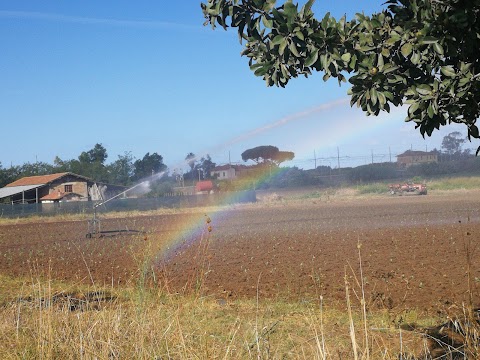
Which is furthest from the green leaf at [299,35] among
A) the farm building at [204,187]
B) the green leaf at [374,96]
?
the farm building at [204,187]

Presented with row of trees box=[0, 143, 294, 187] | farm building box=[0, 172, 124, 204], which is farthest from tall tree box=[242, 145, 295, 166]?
farm building box=[0, 172, 124, 204]

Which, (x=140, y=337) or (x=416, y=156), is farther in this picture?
(x=416, y=156)

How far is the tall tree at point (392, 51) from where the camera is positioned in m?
3.62

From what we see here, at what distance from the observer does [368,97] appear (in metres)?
3.88

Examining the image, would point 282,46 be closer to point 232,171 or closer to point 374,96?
point 374,96

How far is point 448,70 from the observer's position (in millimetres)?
3654

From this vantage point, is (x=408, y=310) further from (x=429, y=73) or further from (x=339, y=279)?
(x=429, y=73)

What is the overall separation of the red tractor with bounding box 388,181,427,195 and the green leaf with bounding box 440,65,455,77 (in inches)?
2111

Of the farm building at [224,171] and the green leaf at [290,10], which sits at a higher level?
the farm building at [224,171]

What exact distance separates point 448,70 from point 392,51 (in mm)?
408

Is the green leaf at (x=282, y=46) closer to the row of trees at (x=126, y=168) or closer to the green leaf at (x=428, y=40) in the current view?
the green leaf at (x=428, y=40)

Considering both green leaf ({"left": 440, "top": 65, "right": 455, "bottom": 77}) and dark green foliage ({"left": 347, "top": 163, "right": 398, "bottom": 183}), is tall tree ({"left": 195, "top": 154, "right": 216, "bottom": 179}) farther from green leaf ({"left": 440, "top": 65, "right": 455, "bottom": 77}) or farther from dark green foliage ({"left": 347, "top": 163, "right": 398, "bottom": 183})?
Result: green leaf ({"left": 440, "top": 65, "right": 455, "bottom": 77})

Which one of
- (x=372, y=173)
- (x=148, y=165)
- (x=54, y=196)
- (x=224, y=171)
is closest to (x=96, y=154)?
(x=148, y=165)

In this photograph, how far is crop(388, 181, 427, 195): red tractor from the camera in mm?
55362
